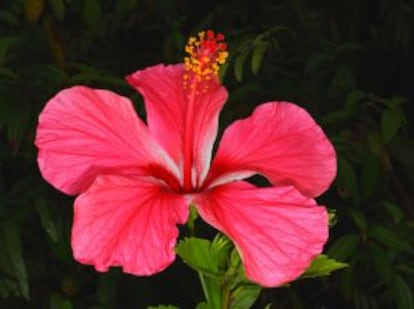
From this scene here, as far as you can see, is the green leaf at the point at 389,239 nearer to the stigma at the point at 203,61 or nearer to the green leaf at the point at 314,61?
the green leaf at the point at 314,61

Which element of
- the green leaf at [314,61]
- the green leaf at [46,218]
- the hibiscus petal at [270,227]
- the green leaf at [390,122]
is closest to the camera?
the hibiscus petal at [270,227]

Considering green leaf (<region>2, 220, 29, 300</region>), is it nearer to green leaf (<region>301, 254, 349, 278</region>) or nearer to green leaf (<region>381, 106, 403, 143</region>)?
green leaf (<region>381, 106, 403, 143</region>)

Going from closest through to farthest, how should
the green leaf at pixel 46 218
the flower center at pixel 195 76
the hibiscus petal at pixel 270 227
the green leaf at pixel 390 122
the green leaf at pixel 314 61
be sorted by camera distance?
1. the hibiscus petal at pixel 270 227
2. the flower center at pixel 195 76
3. the green leaf at pixel 46 218
4. the green leaf at pixel 390 122
5. the green leaf at pixel 314 61

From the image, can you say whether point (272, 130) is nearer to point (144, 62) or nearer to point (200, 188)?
point (200, 188)

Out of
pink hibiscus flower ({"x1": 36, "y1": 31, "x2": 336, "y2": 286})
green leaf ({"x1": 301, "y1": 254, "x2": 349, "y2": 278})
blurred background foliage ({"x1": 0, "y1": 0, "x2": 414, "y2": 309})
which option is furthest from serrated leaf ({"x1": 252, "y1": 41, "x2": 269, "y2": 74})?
green leaf ({"x1": 301, "y1": 254, "x2": 349, "y2": 278})

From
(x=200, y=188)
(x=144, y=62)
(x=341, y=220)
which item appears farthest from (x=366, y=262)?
(x=200, y=188)

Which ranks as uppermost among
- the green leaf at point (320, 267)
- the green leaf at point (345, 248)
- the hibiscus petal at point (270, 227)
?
the hibiscus petal at point (270, 227)

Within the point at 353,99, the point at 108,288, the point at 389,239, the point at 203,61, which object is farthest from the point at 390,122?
the point at 203,61

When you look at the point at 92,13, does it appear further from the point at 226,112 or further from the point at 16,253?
the point at 16,253

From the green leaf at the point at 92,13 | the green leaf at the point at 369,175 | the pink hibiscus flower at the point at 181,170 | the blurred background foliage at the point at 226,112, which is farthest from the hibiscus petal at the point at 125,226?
the green leaf at the point at 92,13
